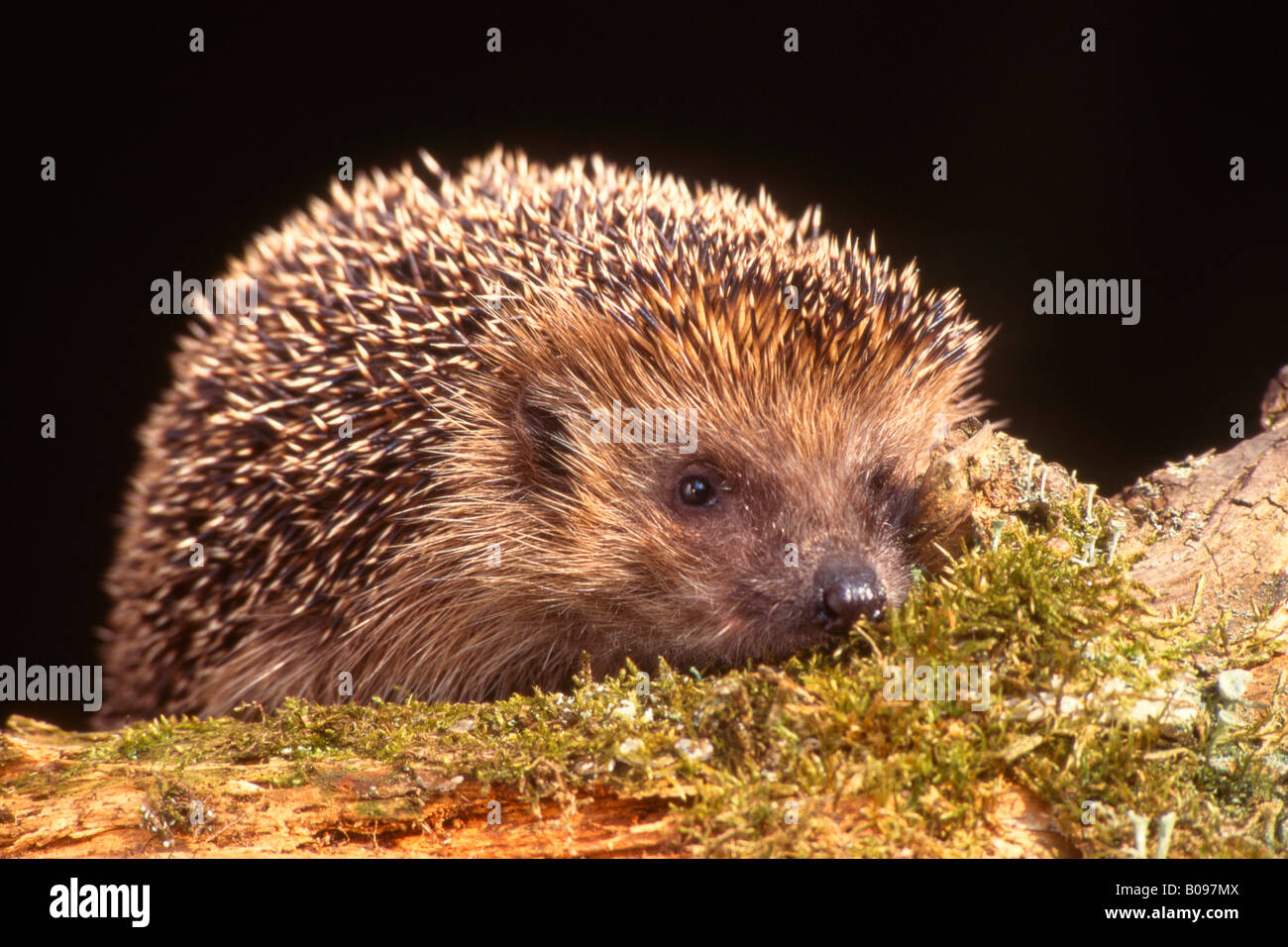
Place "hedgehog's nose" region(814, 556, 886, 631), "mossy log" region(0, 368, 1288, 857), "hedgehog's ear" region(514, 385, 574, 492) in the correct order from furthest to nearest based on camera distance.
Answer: "hedgehog's ear" region(514, 385, 574, 492) → "hedgehog's nose" region(814, 556, 886, 631) → "mossy log" region(0, 368, 1288, 857)

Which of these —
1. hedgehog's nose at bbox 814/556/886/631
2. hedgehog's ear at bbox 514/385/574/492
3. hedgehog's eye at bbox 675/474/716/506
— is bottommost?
hedgehog's nose at bbox 814/556/886/631

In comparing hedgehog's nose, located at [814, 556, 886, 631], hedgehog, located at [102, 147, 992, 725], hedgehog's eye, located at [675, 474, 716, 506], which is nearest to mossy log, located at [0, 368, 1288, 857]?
hedgehog's nose, located at [814, 556, 886, 631]

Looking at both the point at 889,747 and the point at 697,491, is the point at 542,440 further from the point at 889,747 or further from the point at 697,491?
the point at 889,747

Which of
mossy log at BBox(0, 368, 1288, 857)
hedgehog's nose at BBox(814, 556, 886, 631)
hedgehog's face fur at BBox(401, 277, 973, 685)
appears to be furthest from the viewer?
hedgehog's face fur at BBox(401, 277, 973, 685)

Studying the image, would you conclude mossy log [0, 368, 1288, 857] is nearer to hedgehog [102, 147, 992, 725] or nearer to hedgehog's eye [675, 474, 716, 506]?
hedgehog [102, 147, 992, 725]

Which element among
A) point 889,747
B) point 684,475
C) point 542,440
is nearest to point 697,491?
point 684,475

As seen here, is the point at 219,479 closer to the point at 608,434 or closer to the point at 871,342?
the point at 608,434

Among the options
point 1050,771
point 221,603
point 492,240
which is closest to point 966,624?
point 1050,771
